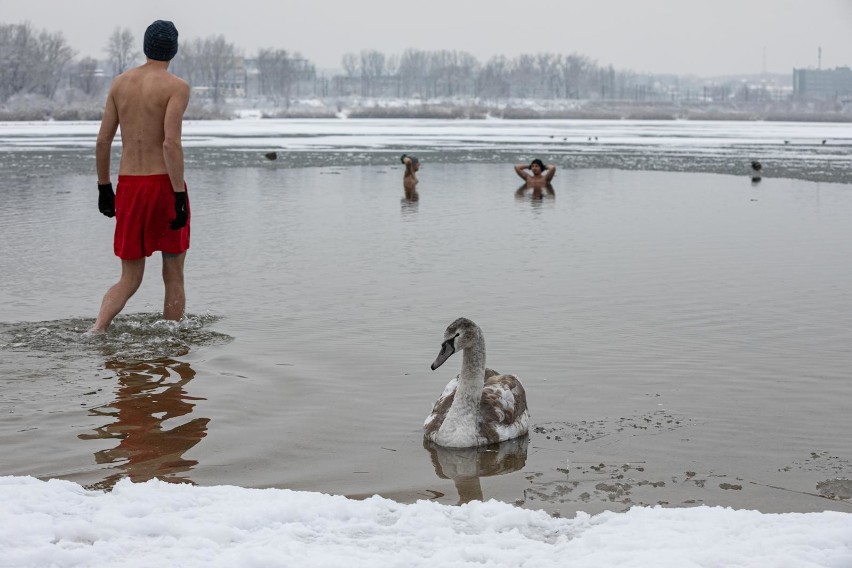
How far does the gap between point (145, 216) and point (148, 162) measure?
0.42 metres

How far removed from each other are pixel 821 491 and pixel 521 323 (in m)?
4.52

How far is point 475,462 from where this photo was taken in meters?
6.56

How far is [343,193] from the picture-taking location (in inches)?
923

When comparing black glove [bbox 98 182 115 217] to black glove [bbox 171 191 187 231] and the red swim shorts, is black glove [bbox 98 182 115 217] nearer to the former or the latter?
the red swim shorts

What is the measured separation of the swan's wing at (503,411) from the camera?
6.76 meters

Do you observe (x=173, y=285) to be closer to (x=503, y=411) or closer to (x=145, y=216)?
(x=145, y=216)

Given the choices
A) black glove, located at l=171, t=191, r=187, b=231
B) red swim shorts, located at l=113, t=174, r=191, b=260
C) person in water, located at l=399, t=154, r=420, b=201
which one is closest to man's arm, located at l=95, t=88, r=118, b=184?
red swim shorts, located at l=113, t=174, r=191, b=260

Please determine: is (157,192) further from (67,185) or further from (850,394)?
(67,185)

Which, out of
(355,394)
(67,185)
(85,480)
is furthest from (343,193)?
(85,480)

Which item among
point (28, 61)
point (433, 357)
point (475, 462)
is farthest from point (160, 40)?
point (28, 61)

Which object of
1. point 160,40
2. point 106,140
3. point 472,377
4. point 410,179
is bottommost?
point 472,377

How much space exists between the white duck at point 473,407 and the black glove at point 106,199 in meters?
3.47

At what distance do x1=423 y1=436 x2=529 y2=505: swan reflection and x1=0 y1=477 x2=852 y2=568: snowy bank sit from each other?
2.41 ft

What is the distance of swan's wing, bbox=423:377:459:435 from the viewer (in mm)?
6848
